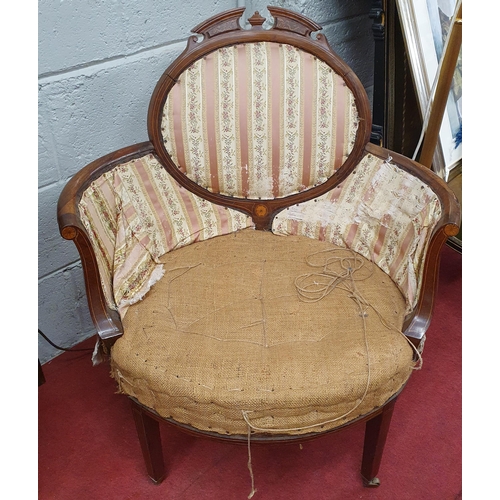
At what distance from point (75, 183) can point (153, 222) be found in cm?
25

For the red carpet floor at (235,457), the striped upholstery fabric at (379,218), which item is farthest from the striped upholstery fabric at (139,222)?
the red carpet floor at (235,457)

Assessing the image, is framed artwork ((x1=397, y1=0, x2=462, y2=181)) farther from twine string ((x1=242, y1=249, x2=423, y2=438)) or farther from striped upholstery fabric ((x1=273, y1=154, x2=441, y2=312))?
twine string ((x1=242, y1=249, x2=423, y2=438))

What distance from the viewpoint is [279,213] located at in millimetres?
1430

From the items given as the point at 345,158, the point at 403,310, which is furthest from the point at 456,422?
the point at 345,158

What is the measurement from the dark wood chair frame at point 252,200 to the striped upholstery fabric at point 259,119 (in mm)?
20

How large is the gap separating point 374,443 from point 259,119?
30.2 inches

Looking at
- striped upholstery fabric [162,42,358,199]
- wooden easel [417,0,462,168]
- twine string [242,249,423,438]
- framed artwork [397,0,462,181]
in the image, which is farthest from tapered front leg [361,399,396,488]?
framed artwork [397,0,462,181]

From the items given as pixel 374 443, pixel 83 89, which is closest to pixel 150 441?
pixel 374 443

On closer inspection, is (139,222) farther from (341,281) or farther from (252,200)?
(341,281)

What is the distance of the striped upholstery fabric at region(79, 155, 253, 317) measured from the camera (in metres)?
1.19

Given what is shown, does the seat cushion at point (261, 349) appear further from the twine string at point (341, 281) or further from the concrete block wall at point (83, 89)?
the concrete block wall at point (83, 89)

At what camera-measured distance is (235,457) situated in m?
1.40

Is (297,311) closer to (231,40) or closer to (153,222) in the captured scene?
(153,222)

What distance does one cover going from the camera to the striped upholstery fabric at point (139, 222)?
3.92 ft
